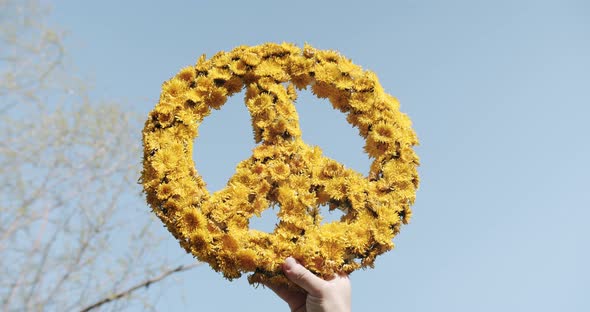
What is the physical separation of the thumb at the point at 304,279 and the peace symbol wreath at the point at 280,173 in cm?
7

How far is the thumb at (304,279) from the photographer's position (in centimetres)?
235

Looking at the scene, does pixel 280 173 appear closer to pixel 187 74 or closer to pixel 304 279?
pixel 304 279

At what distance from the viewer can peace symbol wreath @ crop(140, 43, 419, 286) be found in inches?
98.3

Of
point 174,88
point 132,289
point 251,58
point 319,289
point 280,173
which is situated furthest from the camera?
point 132,289

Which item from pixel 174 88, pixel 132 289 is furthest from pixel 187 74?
pixel 132 289

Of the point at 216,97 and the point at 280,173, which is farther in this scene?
the point at 216,97

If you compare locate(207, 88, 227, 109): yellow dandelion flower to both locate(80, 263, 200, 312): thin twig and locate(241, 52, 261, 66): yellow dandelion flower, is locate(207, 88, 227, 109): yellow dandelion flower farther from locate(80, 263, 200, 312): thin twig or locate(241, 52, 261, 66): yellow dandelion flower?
locate(80, 263, 200, 312): thin twig

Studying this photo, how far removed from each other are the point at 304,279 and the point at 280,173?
0.51 m

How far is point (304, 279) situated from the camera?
7.74 feet

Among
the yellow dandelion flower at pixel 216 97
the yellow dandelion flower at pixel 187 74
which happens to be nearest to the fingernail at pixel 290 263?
the yellow dandelion flower at pixel 216 97

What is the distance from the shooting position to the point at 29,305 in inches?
277

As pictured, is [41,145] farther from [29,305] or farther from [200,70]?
[200,70]

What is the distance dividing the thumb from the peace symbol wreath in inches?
2.6

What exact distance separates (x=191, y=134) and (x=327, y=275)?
2.90 ft
